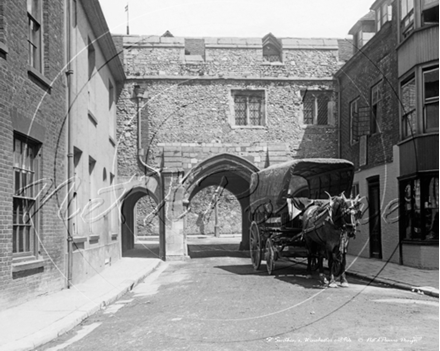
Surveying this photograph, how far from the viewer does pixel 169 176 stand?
69.8 ft

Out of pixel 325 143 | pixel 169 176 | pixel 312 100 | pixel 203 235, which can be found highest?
pixel 312 100

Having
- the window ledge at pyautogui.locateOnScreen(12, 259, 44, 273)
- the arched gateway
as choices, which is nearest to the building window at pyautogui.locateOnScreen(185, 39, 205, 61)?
the arched gateway

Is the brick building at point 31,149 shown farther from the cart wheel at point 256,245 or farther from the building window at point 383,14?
the building window at point 383,14

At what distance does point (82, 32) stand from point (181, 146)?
8.04 metres

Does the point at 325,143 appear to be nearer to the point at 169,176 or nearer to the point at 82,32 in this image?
the point at 169,176

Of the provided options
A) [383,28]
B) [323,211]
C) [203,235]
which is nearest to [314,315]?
[323,211]

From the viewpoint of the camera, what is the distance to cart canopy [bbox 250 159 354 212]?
13031mm

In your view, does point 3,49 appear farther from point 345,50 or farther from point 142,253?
point 345,50

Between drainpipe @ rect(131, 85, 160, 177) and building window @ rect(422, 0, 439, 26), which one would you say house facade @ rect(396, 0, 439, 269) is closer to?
drainpipe @ rect(131, 85, 160, 177)

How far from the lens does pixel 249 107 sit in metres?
22.5

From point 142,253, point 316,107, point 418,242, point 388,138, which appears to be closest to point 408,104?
point 388,138

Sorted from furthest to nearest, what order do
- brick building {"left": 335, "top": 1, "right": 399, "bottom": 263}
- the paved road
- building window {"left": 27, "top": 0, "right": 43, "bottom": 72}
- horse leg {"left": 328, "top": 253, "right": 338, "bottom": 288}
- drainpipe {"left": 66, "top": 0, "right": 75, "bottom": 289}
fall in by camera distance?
brick building {"left": 335, "top": 1, "right": 399, "bottom": 263} → drainpipe {"left": 66, "top": 0, "right": 75, "bottom": 289} → horse leg {"left": 328, "top": 253, "right": 338, "bottom": 288} → building window {"left": 27, "top": 0, "right": 43, "bottom": 72} → the paved road

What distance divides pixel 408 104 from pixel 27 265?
1145 cm

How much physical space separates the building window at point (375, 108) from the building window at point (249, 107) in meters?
4.79
